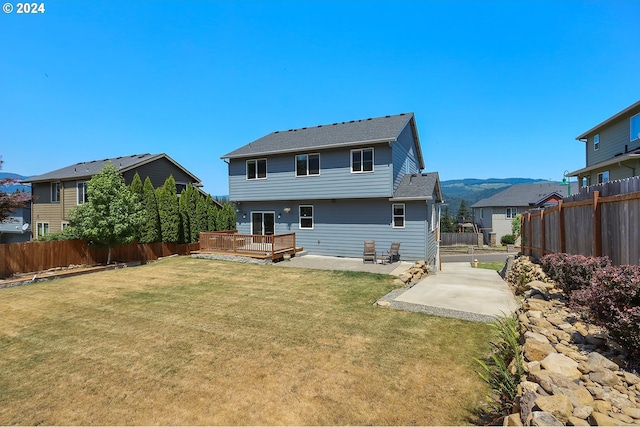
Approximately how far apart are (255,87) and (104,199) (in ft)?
32.0

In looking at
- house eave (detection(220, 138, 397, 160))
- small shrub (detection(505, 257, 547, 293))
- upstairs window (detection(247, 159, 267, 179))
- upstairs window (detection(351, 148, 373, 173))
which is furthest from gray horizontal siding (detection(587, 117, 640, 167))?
upstairs window (detection(247, 159, 267, 179))

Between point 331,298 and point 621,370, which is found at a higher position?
point 621,370

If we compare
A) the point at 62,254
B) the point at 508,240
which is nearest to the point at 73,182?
the point at 62,254

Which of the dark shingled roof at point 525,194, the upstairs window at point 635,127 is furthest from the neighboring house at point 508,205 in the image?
the upstairs window at point 635,127

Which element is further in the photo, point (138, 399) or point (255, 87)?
point (255, 87)

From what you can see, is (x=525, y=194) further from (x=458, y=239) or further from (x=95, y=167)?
(x=95, y=167)

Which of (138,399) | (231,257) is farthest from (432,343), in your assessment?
(231,257)

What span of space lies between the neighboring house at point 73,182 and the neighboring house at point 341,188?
8109mm

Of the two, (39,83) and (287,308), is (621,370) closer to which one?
(287,308)

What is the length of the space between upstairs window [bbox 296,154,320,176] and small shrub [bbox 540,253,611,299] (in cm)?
1176

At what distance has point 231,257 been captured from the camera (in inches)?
621

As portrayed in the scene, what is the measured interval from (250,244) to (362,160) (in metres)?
7.58

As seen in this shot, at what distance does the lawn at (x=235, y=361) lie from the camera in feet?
12.0

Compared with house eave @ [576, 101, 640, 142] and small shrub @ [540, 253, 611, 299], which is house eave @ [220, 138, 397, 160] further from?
house eave @ [576, 101, 640, 142]
